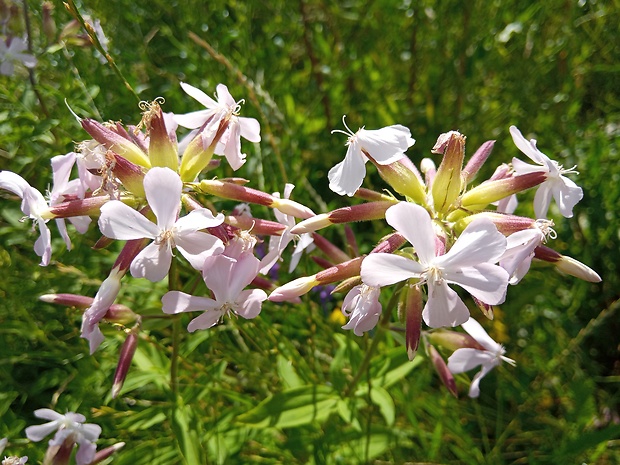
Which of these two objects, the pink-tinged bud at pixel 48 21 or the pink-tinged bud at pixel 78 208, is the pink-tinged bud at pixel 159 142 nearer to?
the pink-tinged bud at pixel 78 208

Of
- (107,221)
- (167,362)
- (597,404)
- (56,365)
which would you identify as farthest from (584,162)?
(56,365)

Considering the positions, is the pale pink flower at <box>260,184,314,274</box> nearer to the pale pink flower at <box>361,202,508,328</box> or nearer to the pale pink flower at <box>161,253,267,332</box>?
the pale pink flower at <box>161,253,267,332</box>

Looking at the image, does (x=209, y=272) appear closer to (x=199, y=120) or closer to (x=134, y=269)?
(x=134, y=269)

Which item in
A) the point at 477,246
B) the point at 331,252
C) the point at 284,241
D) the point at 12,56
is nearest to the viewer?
the point at 477,246

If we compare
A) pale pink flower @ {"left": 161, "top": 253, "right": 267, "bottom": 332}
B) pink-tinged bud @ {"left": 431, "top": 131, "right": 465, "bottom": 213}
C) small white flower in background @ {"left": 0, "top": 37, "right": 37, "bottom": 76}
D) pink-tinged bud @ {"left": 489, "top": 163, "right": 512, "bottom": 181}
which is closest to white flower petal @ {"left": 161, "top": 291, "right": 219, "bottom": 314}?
pale pink flower @ {"left": 161, "top": 253, "right": 267, "bottom": 332}

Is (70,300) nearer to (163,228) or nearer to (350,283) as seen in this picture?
(163,228)

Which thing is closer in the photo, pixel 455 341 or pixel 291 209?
pixel 291 209

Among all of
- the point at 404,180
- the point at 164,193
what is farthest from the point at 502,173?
the point at 164,193

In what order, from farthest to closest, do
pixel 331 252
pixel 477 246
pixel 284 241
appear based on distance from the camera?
pixel 331 252, pixel 284 241, pixel 477 246
